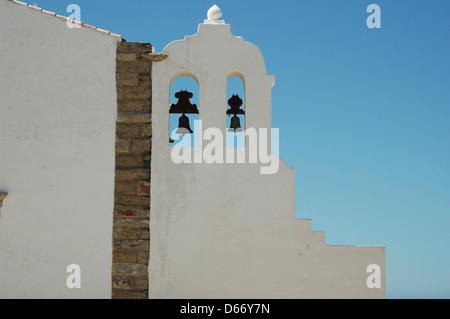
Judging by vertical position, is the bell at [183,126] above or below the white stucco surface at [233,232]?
above

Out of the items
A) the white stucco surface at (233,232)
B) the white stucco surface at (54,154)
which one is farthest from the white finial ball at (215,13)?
the white stucco surface at (54,154)

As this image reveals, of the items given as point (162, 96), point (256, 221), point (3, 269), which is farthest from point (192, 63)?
point (3, 269)

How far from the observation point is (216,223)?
8.64 metres

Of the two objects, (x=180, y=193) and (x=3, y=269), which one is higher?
(x=180, y=193)

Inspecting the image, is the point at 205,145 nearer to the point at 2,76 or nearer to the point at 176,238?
the point at 176,238

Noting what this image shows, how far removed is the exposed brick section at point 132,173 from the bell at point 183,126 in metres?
0.57

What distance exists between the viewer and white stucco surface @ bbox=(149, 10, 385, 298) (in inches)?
335

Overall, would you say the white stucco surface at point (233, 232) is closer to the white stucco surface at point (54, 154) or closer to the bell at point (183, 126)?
the bell at point (183, 126)

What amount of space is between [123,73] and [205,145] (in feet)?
5.24

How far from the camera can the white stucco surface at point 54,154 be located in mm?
8633

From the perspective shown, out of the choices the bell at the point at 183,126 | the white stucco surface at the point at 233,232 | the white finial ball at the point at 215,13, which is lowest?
the white stucco surface at the point at 233,232

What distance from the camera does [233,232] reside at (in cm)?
862

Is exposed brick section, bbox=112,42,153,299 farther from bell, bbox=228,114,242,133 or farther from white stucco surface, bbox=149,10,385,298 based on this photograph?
bell, bbox=228,114,242,133

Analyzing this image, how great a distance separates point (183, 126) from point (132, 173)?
3.56ft
